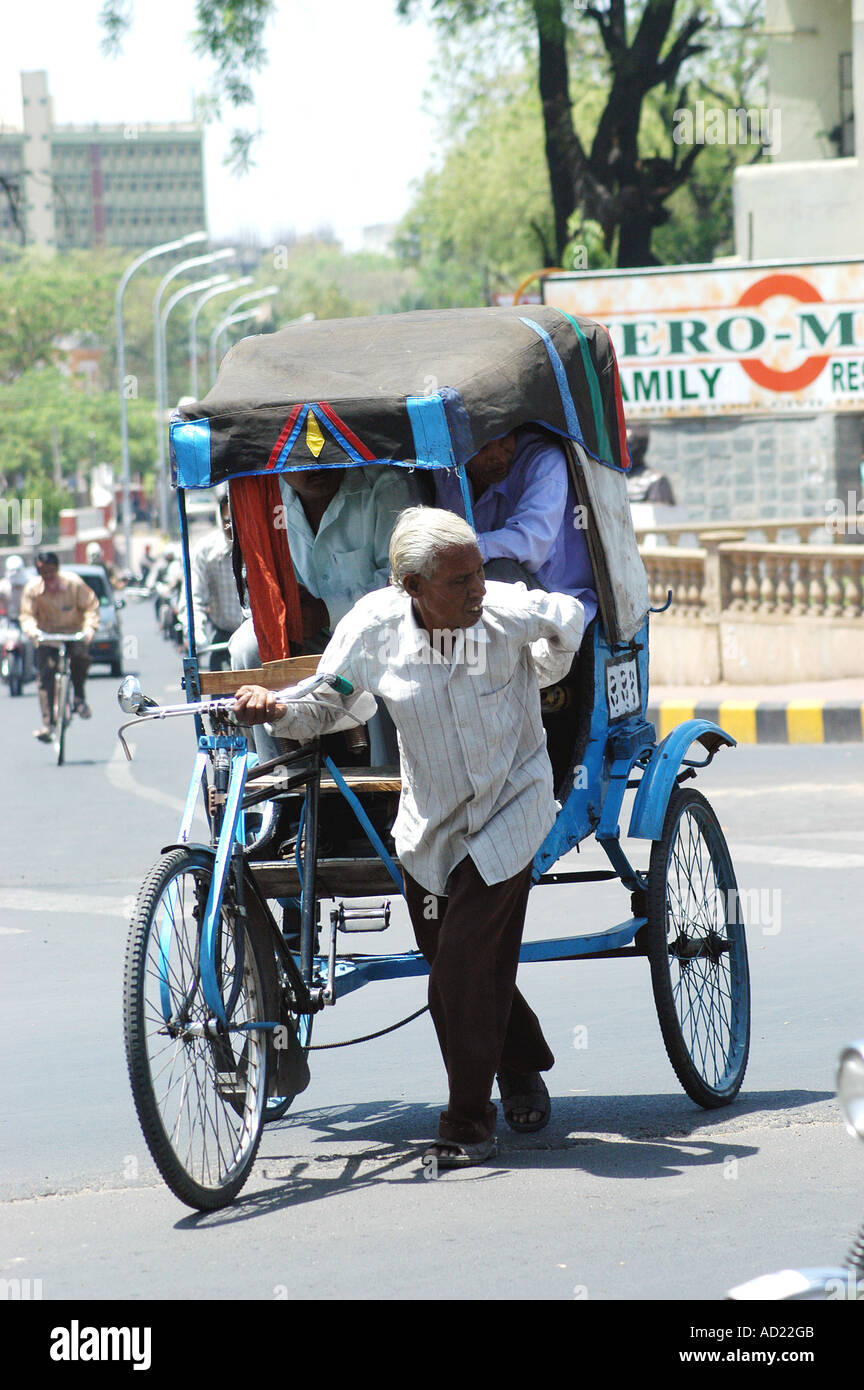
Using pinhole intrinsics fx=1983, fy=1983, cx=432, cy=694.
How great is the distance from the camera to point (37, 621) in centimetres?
1697

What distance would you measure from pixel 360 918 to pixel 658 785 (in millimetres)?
861

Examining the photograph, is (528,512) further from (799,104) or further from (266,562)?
(799,104)

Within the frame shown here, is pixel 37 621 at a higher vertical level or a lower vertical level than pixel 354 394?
lower

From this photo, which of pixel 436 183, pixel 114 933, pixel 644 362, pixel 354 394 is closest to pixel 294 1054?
pixel 354 394

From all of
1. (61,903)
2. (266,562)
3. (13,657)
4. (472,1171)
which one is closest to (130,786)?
(61,903)

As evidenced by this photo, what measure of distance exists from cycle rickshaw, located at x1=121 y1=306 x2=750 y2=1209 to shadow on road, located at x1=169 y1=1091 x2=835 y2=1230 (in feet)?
0.33

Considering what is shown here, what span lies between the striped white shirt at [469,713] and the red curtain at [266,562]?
988 millimetres

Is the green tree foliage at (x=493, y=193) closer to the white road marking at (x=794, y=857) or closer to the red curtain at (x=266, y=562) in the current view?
the white road marking at (x=794, y=857)

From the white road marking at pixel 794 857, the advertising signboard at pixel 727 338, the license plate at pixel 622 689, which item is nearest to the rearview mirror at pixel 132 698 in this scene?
the license plate at pixel 622 689

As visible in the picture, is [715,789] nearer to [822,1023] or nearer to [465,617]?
[822,1023]

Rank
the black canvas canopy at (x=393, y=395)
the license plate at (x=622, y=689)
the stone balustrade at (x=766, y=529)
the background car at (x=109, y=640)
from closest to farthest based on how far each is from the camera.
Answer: the black canvas canopy at (x=393, y=395) → the license plate at (x=622, y=689) → the stone balustrade at (x=766, y=529) → the background car at (x=109, y=640)

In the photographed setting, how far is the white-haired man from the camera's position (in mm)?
4395

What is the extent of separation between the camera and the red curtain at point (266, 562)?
558 cm

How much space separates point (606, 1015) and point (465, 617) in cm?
252
